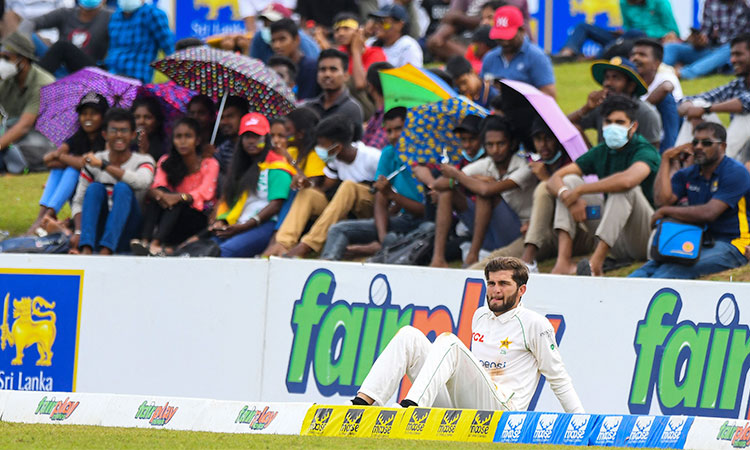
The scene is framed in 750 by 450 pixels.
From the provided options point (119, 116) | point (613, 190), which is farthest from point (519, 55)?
point (119, 116)

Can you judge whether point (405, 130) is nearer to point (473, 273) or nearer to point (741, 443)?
point (473, 273)

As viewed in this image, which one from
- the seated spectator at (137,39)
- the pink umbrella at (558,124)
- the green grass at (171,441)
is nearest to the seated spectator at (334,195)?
the pink umbrella at (558,124)

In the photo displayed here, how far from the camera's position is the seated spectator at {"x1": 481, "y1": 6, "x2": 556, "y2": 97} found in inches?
506

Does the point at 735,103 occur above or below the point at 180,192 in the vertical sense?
above

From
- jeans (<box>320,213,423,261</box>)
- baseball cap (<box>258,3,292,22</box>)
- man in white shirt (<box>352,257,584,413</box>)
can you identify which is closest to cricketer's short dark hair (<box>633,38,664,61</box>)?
jeans (<box>320,213,423,261</box>)

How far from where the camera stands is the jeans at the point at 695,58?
17.1m

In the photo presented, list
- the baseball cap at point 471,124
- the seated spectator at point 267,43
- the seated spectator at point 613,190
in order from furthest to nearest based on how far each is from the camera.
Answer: the seated spectator at point 267,43
the baseball cap at point 471,124
the seated spectator at point 613,190

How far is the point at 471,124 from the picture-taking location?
11445 millimetres

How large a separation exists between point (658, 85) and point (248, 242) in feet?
13.0

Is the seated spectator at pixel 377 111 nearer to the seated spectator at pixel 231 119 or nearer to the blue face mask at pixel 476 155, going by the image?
the seated spectator at pixel 231 119

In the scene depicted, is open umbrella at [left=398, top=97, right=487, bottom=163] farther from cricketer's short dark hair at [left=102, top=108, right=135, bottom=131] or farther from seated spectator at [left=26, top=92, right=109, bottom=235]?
seated spectator at [left=26, top=92, right=109, bottom=235]

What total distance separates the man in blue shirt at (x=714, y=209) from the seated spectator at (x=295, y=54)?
5503mm

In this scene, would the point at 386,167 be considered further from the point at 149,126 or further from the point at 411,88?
the point at 149,126

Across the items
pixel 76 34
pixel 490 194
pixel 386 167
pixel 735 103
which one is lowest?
pixel 386 167
